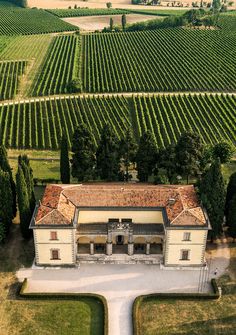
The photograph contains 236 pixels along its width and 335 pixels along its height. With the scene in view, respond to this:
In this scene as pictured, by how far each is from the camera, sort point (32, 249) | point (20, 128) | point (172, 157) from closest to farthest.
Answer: point (32, 249), point (172, 157), point (20, 128)

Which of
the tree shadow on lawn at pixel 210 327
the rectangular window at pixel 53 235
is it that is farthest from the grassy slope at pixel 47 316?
the tree shadow on lawn at pixel 210 327

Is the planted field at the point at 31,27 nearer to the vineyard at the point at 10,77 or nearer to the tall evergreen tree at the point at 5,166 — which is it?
the vineyard at the point at 10,77

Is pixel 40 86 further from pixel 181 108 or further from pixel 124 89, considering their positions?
pixel 181 108

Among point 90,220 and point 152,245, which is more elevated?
point 90,220

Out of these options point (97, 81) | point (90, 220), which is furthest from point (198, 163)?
point (97, 81)

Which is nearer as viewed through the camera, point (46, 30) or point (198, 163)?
point (198, 163)

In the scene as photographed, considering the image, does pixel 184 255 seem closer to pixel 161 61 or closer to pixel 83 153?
pixel 83 153

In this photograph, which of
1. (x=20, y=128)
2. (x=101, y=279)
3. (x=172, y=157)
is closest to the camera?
(x=101, y=279)
